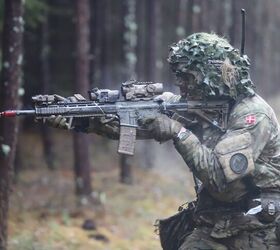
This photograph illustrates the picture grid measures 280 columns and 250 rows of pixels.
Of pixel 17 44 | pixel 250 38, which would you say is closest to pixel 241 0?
pixel 250 38

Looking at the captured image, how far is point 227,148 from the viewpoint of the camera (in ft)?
18.9

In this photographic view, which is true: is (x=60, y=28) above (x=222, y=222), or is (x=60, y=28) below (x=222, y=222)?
above

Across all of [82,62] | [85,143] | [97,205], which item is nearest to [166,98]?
[82,62]

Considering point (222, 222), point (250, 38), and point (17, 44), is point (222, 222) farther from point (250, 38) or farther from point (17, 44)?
point (250, 38)

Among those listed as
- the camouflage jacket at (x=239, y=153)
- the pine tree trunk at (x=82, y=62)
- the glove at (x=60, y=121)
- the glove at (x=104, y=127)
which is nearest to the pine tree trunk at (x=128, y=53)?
the pine tree trunk at (x=82, y=62)

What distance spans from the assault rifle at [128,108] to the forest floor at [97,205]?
538 cm

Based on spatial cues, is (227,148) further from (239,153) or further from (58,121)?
(58,121)

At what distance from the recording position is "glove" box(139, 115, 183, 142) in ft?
19.2

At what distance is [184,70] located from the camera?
6148 mm

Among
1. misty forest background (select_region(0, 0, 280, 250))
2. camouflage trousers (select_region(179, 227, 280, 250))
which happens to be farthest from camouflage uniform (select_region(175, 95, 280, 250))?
misty forest background (select_region(0, 0, 280, 250))

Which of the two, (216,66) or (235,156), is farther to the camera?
(216,66)

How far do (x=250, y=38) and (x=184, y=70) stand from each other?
2703 cm

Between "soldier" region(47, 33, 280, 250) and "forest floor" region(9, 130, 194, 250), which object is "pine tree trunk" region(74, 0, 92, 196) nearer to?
"forest floor" region(9, 130, 194, 250)

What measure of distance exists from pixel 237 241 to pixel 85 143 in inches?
371
